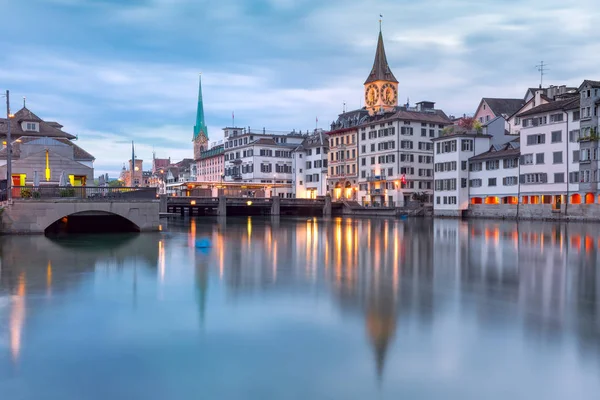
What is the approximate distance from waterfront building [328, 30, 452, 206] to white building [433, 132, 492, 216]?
30.5 feet

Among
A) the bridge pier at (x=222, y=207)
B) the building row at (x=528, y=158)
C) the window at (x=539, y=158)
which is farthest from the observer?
the bridge pier at (x=222, y=207)

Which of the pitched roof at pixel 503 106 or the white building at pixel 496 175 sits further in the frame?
the pitched roof at pixel 503 106

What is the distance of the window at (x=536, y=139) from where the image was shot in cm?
7606

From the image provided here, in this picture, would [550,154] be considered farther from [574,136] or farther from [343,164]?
[343,164]

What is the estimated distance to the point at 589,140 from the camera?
224 feet

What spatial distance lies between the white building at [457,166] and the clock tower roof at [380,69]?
58131 millimetres

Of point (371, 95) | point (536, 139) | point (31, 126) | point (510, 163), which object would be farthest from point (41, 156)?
point (371, 95)

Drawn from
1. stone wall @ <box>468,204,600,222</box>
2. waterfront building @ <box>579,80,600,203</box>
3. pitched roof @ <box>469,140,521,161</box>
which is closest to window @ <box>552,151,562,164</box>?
waterfront building @ <box>579,80,600,203</box>

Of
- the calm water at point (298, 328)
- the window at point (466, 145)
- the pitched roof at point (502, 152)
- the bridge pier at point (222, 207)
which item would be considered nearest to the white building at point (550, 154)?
the pitched roof at point (502, 152)

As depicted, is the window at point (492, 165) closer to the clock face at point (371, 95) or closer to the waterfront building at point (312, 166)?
the waterfront building at point (312, 166)

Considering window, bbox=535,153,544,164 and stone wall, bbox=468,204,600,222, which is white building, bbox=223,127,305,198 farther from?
window, bbox=535,153,544,164

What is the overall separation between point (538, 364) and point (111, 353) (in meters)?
9.61

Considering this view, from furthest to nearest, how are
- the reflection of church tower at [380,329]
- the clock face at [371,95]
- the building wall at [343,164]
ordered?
the clock face at [371,95]
the building wall at [343,164]
the reflection of church tower at [380,329]

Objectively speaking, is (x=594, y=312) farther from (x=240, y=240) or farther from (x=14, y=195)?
(x=14, y=195)
